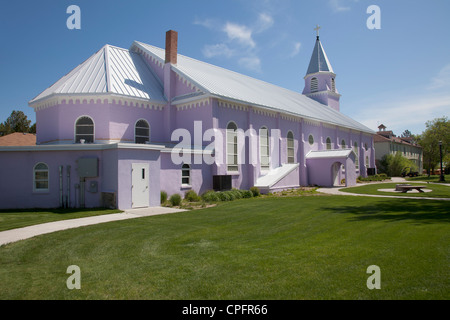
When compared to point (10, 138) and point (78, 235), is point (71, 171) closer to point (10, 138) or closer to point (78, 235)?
point (78, 235)

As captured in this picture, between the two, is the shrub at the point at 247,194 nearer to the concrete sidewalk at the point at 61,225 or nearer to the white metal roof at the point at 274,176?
the white metal roof at the point at 274,176

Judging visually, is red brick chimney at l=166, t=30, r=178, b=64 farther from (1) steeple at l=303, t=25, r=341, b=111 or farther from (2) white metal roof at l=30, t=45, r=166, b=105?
(1) steeple at l=303, t=25, r=341, b=111

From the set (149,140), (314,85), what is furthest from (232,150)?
(314,85)

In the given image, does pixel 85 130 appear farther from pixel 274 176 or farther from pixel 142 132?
pixel 274 176

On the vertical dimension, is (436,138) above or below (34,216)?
above

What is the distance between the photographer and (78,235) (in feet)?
30.3

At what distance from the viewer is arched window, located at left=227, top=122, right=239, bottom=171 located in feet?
75.2

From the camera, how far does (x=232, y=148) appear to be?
2320 centimetres

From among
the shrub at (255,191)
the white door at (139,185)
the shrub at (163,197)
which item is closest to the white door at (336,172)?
the shrub at (255,191)

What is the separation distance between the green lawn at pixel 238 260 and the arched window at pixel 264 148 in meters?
15.1

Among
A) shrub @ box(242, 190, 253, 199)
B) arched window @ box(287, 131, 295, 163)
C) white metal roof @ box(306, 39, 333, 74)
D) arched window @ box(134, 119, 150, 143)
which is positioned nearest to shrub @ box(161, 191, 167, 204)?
shrub @ box(242, 190, 253, 199)

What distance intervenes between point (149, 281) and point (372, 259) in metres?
4.38

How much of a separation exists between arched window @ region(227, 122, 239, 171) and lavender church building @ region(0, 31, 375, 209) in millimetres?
75

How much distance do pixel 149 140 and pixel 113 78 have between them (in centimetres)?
504
